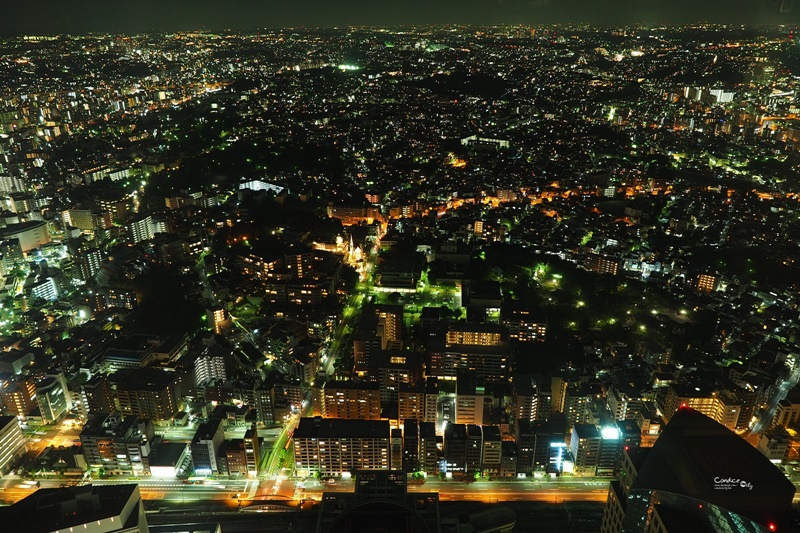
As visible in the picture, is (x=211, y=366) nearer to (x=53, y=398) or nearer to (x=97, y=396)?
(x=97, y=396)

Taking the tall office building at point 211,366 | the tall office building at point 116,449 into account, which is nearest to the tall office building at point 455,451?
the tall office building at point 116,449

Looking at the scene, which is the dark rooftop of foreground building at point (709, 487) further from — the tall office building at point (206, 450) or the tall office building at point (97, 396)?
the tall office building at point (97, 396)

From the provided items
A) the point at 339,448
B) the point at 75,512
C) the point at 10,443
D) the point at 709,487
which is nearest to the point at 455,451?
the point at 339,448

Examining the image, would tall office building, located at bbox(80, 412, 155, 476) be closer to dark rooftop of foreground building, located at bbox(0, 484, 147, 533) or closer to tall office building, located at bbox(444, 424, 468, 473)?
dark rooftop of foreground building, located at bbox(0, 484, 147, 533)

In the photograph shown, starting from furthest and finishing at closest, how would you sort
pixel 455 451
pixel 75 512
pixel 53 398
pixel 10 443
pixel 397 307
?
pixel 397 307, pixel 53 398, pixel 10 443, pixel 455 451, pixel 75 512

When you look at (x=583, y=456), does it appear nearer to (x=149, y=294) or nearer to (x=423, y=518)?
(x=423, y=518)

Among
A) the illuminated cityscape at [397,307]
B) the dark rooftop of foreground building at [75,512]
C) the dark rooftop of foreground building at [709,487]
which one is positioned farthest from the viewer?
the illuminated cityscape at [397,307]
